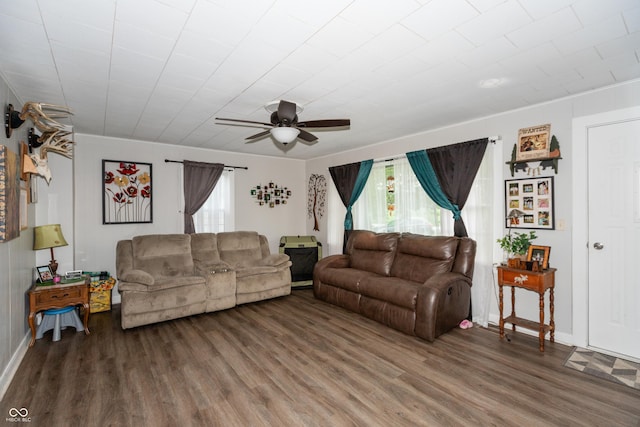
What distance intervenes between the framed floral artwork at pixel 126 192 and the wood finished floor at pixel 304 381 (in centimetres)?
181

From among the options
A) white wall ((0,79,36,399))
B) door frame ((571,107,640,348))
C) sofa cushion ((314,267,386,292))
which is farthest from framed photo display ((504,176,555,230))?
white wall ((0,79,36,399))

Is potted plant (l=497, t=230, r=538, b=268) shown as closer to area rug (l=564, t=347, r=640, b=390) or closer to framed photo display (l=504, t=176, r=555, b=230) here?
framed photo display (l=504, t=176, r=555, b=230)

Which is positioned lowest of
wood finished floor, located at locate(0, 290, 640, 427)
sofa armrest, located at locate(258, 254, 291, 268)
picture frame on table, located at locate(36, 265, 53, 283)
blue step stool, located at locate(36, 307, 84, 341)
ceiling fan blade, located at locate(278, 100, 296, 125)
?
wood finished floor, located at locate(0, 290, 640, 427)

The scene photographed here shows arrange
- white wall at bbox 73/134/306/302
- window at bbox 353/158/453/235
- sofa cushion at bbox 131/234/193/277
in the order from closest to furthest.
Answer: sofa cushion at bbox 131/234/193/277, window at bbox 353/158/453/235, white wall at bbox 73/134/306/302

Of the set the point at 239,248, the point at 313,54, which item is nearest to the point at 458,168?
the point at 313,54

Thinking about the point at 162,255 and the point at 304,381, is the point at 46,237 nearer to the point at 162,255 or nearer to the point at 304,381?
the point at 162,255

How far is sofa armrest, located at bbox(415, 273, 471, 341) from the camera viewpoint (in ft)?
10.5

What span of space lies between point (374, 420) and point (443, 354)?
1240mm

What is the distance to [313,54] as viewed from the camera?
87.5 inches

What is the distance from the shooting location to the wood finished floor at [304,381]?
208 centimetres

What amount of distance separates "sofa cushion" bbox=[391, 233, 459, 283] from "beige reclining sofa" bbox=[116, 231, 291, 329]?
1.81 m

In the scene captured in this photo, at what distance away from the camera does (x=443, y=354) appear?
2.96m

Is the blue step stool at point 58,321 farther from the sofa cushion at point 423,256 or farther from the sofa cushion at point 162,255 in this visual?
the sofa cushion at point 423,256

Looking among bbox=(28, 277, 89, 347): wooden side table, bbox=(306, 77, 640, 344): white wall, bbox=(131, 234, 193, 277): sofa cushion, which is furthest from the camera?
bbox=(131, 234, 193, 277): sofa cushion
